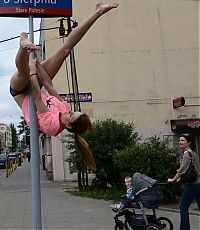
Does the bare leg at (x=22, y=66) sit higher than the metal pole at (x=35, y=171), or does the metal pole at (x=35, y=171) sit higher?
the bare leg at (x=22, y=66)

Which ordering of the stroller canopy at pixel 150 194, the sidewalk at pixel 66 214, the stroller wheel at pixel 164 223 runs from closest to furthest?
1. the stroller canopy at pixel 150 194
2. the stroller wheel at pixel 164 223
3. the sidewalk at pixel 66 214

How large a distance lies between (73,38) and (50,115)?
0.58 meters

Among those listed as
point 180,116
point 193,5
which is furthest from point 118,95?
point 193,5

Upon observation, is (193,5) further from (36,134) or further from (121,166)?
(36,134)

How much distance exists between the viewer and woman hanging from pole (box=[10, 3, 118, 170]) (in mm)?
3096

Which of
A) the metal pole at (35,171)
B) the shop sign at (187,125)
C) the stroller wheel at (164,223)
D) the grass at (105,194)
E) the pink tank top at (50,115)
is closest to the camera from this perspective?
the pink tank top at (50,115)

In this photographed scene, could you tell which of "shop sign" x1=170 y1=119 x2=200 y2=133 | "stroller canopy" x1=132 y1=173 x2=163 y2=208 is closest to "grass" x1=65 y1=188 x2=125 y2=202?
"stroller canopy" x1=132 y1=173 x2=163 y2=208

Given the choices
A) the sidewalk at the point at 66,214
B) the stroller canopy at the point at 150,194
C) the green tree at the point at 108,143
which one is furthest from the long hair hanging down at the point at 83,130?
the green tree at the point at 108,143

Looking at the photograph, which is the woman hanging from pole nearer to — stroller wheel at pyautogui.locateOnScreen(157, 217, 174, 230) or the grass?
stroller wheel at pyautogui.locateOnScreen(157, 217, 174, 230)

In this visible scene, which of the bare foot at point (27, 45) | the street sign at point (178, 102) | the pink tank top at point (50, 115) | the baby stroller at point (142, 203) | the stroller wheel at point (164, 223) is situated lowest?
the stroller wheel at point (164, 223)

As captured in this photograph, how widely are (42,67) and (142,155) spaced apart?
11212 mm

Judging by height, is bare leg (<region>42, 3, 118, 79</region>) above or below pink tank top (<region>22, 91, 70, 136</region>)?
above

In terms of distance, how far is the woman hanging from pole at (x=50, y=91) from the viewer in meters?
3.10

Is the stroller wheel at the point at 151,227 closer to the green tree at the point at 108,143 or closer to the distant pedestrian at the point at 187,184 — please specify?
the distant pedestrian at the point at 187,184
